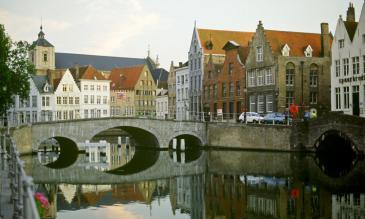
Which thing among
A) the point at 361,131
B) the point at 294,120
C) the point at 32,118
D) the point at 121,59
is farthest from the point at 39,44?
the point at 361,131

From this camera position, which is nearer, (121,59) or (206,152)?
(206,152)

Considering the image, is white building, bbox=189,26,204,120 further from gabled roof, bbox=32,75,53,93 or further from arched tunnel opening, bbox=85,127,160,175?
gabled roof, bbox=32,75,53,93

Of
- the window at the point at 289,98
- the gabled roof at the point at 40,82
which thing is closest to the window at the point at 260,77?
the window at the point at 289,98

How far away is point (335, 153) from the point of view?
150 feet

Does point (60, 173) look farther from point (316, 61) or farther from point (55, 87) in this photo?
point (55, 87)

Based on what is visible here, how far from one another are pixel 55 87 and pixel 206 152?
3725 cm

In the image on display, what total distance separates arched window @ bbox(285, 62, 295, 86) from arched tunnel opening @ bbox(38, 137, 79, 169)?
70.7 feet

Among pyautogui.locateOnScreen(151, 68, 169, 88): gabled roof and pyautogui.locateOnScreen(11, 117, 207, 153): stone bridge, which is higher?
pyautogui.locateOnScreen(151, 68, 169, 88): gabled roof

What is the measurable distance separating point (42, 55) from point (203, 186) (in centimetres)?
8282

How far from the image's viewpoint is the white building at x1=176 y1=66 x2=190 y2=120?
77750mm

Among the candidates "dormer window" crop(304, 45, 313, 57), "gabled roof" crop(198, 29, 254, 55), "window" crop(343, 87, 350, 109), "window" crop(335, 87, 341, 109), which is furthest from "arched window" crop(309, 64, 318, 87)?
"gabled roof" crop(198, 29, 254, 55)

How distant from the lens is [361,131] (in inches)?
1574

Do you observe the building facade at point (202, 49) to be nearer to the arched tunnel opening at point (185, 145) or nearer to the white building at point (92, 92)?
the arched tunnel opening at point (185, 145)

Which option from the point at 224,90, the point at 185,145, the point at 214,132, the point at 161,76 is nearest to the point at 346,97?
the point at 214,132
